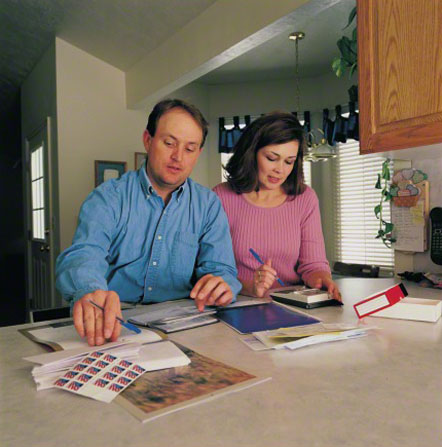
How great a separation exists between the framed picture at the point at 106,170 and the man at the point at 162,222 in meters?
2.52

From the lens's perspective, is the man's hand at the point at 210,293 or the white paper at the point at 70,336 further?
the man's hand at the point at 210,293

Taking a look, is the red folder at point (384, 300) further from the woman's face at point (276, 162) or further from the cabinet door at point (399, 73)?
the woman's face at point (276, 162)

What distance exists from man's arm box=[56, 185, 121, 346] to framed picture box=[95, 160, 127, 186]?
263 cm

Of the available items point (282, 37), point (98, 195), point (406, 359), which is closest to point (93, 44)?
point (282, 37)

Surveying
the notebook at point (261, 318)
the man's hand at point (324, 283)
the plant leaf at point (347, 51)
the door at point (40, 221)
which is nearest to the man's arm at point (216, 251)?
the notebook at point (261, 318)

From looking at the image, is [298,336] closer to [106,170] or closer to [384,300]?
[384,300]

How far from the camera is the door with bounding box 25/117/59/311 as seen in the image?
4047 millimetres

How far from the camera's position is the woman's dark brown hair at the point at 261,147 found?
178 centimetres

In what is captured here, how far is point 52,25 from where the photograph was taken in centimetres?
358

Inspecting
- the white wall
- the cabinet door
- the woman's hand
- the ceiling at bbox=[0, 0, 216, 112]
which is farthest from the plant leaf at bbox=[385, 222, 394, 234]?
the white wall

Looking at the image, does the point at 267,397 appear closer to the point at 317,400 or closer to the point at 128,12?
the point at 317,400

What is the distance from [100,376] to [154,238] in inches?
29.8

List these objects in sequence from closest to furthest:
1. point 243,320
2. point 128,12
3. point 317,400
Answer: point 317,400
point 243,320
point 128,12

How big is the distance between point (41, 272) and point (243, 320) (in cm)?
382
